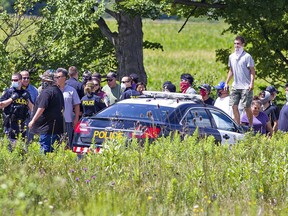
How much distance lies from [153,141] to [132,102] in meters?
1.65

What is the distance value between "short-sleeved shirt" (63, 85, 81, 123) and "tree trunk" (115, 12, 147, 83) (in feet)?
27.9

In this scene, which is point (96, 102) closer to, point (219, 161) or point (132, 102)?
point (132, 102)

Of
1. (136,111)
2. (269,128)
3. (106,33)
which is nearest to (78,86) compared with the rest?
(136,111)

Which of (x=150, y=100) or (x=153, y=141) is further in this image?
(x=150, y=100)

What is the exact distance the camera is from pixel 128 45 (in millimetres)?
24328

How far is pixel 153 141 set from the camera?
13.2m

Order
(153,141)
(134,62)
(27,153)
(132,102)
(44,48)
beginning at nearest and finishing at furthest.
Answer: (27,153), (153,141), (132,102), (44,48), (134,62)

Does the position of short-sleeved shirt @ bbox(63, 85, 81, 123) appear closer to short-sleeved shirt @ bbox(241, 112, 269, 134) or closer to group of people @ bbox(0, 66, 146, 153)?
group of people @ bbox(0, 66, 146, 153)

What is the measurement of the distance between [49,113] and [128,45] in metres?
11.0

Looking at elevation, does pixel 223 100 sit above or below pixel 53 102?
below

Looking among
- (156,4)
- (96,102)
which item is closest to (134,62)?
(156,4)

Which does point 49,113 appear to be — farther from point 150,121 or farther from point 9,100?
point 9,100

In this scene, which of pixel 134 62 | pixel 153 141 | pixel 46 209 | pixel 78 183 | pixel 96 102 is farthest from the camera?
pixel 134 62

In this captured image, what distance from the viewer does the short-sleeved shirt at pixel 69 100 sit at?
50.4ft
